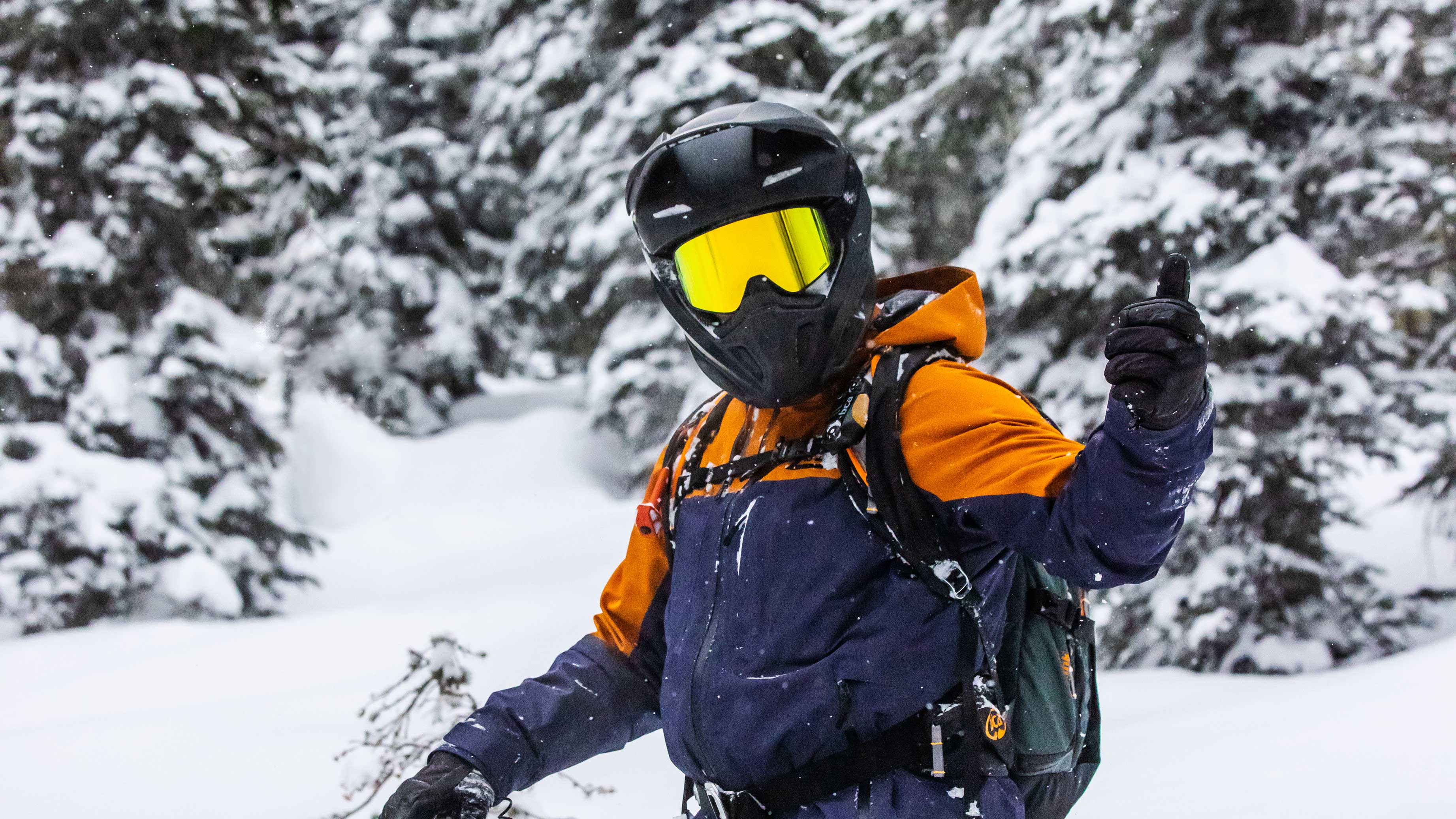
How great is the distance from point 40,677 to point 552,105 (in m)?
9.52

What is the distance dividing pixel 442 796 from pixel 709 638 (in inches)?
24.5

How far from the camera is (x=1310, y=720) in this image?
4336 mm

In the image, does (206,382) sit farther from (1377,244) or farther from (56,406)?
(1377,244)

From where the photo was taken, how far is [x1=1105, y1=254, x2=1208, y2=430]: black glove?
139cm

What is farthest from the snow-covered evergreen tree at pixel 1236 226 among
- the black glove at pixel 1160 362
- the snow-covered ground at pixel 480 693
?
the black glove at pixel 1160 362

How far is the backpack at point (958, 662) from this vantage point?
1.77 metres

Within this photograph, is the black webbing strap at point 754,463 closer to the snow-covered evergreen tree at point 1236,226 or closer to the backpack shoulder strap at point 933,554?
the backpack shoulder strap at point 933,554

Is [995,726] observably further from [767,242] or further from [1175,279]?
[767,242]

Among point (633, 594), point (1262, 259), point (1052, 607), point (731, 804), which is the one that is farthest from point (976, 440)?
point (1262, 259)

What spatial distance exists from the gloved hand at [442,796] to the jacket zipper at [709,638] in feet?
1.56

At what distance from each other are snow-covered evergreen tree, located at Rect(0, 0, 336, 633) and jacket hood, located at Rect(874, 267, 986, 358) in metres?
7.98

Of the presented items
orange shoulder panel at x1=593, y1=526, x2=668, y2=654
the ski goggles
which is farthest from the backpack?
orange shoulder panel at x1=593, y1=526, x2=668, y2=654

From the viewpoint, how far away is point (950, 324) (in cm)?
195

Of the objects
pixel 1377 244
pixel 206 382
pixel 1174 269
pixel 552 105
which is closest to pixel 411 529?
pixel 206 382
